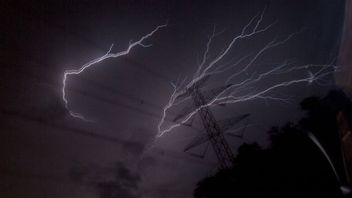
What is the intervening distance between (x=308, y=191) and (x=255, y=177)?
2.56 metres

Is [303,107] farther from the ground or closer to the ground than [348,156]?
farther from the ground

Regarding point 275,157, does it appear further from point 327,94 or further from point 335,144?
point 327,94

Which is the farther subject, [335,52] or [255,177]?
[335,52]

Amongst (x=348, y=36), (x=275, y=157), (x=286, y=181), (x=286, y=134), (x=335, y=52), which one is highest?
(x=335, y=52)

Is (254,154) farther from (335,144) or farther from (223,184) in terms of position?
(335,144)

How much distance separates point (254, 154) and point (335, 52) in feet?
24.8

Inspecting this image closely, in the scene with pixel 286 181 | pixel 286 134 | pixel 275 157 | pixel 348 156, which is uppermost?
pixel 286 134

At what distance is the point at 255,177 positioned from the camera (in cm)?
1653

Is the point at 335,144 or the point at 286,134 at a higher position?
the point at 286,134

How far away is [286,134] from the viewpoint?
18.1m

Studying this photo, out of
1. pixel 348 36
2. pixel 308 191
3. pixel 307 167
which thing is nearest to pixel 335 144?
pixel 307 167

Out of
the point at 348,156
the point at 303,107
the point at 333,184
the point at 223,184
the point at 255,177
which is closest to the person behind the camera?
the point at 348,156

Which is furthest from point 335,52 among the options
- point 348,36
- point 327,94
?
point 348,36

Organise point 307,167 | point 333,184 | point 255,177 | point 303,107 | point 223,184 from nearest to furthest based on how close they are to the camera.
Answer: point 333,184 → point 307,167 → point 255,177 → point 223,184 → point 303,107
